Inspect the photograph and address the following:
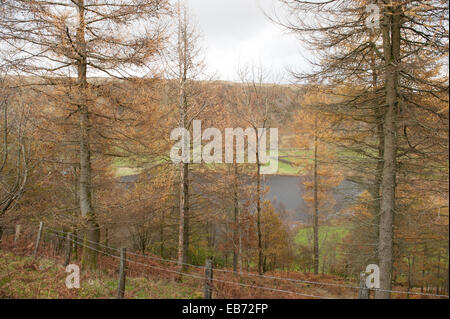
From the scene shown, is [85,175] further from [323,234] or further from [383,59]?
[323,234]

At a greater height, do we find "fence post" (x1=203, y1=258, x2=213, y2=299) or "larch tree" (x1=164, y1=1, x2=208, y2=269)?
"larch tree" (x1=164, y1=1, x2=208, y2=269)

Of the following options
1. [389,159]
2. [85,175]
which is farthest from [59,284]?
[389,159]

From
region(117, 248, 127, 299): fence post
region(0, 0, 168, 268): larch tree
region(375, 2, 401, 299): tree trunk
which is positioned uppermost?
region(0, 0, 168, 268): larch tree

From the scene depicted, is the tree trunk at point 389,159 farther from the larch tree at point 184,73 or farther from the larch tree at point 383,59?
the larch tree at point 184,73

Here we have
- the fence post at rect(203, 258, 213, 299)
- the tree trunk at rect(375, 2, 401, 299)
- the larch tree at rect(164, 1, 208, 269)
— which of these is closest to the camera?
the fence post at rect(203, 258, 213, 299)

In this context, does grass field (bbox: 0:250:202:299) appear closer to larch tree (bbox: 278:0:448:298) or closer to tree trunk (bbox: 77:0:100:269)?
tree trunk (bbox: 77:0:100:269)

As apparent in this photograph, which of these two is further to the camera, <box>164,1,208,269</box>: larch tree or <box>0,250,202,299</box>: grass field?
<box>164,1,208,269</box>: larch tree
